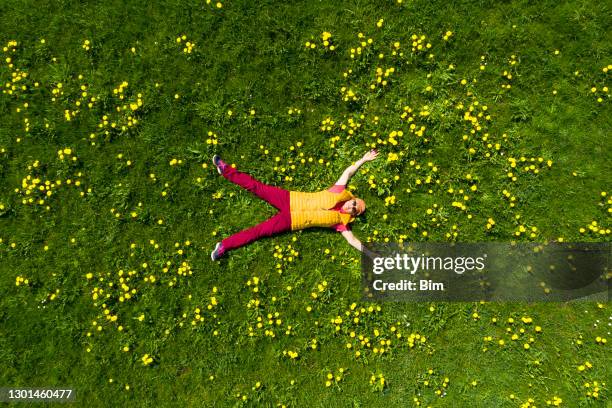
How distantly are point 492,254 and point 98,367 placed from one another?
6.67m

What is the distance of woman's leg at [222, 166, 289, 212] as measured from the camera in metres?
5.90

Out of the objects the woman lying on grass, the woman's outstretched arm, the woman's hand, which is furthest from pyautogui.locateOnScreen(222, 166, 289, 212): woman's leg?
the woman's hand

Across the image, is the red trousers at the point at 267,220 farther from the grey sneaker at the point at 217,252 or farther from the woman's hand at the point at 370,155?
the woman's hand at the point at 370,155

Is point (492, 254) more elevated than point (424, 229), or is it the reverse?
point (424, 229)

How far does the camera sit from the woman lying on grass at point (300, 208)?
579 centimetres

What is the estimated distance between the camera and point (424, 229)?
6.16 m

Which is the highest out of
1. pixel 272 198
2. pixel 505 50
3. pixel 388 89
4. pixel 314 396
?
pixel 505 50

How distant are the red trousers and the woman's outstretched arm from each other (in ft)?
2.92

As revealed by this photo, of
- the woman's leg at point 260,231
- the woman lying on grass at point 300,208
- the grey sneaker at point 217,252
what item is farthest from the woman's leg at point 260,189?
the grey sneaker at point 217,252

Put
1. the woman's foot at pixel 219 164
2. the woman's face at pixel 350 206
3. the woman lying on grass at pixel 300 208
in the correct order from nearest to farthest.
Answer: the woman's face at pixel 350 206 → the woman lying on grass at pixel 300 208 → the woman's foot at pixel 219 164

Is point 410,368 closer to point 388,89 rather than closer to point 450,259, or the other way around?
point 450,259

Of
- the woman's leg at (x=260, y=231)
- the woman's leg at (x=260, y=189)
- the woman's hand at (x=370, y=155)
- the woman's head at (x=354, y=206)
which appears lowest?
the woman's leg at (x=260, y=231)

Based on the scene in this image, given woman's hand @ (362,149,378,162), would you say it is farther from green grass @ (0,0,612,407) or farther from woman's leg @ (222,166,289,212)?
woman's leg @ (222,166,289,212)

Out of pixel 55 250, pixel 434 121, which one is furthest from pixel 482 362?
pixel 55 250
